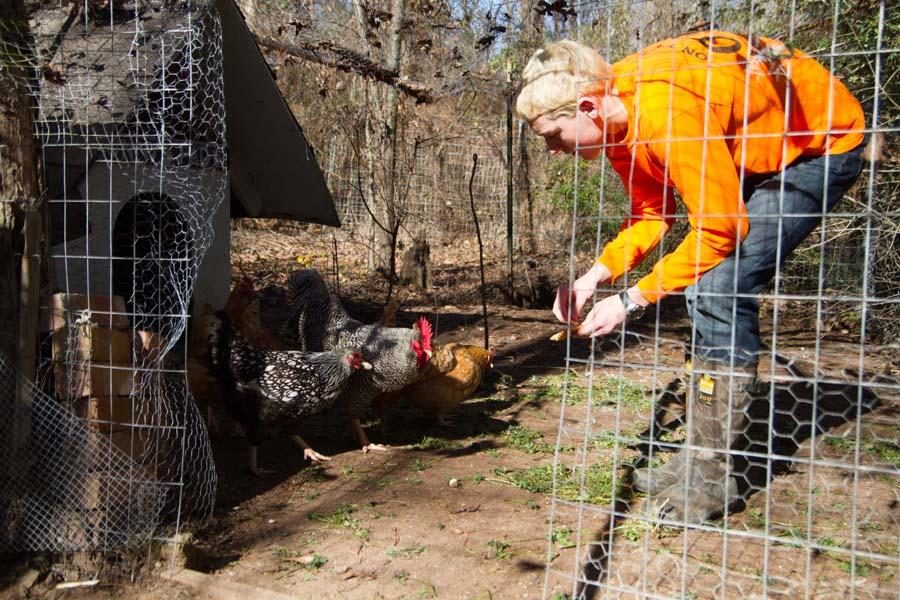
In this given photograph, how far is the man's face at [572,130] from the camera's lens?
2.11m

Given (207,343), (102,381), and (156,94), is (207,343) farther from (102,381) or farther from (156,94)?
(156,94)

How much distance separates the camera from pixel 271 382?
370 cm

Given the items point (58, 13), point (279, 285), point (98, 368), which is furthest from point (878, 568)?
point (279, 285)

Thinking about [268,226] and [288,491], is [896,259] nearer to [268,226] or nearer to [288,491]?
[288,491]

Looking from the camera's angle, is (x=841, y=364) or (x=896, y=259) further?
(x=896, y=259)

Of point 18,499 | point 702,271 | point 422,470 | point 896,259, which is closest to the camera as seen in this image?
point 702,271

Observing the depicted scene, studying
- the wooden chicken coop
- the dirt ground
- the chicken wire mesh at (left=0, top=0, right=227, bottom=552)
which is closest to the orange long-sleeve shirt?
the dirt ground

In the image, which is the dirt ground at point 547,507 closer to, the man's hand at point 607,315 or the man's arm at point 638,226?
the man's hand at point 607,315

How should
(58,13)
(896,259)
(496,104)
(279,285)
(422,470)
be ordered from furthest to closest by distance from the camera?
(496,104), (279,285), (896,259), (422,470), (58,13)

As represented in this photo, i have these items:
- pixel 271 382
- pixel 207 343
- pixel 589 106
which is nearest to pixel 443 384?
pixel 271 382

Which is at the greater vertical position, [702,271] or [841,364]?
[702,271]

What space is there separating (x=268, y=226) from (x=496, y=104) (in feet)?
12.0

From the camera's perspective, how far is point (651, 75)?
2.05 m

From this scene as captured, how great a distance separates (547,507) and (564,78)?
1.78 m
